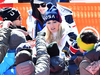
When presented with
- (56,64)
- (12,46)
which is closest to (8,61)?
(12,46)

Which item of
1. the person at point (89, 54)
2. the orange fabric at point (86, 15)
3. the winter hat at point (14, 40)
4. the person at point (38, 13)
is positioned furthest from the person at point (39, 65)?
the orange fabric at point (86, 15)

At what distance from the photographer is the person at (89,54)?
1865 millimetres

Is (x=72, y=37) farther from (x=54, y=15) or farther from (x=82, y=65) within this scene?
(x=82, y=65)

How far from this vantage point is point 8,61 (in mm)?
1784

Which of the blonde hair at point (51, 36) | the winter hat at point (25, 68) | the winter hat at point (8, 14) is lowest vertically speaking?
the blonde hair at point (51, 36)

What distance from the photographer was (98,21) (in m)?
5.84

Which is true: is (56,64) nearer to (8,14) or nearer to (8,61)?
(8,61)

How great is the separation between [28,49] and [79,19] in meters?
4.48

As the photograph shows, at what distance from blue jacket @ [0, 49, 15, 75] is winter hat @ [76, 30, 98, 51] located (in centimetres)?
75

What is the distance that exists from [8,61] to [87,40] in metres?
0.86

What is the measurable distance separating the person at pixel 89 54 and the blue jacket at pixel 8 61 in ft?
2.36

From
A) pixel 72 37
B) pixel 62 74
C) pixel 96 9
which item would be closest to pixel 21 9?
pixel 96 9

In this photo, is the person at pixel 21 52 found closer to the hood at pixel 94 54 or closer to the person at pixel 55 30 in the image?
the hood at pixel 94 54

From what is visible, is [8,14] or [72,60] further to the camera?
[8,14]
